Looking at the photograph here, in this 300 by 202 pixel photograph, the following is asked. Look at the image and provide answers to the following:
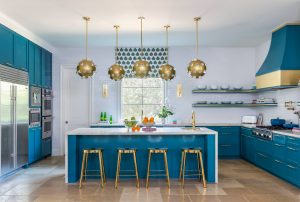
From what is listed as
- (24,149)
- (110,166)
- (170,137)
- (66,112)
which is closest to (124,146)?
(110,166)

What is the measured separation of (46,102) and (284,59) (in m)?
5.70

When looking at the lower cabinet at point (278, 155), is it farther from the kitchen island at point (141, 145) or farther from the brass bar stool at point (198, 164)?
the brass bar stool at point (198, 164)

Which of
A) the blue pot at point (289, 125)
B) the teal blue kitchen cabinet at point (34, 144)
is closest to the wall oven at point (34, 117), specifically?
the teal blue kitchen cabinet at point (34, 144)

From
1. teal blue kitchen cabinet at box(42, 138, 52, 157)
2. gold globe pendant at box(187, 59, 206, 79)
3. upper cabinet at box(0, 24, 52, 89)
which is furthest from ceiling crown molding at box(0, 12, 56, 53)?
gold globe pendant at box(187, 59, 206, 79)

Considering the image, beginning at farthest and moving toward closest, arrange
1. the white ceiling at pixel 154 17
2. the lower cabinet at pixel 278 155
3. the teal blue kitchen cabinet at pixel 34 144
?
the teal blue kitchen cabinet at pixel 34 144 → the lower cabinet at pixel 278 155 → the white ceiling at pixel 154 17

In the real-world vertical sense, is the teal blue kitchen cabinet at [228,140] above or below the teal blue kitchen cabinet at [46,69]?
below

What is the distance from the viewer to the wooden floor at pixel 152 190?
451 centimetres

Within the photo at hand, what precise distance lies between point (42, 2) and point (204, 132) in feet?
11.4

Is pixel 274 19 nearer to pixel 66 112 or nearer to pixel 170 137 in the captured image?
pixel 170 137

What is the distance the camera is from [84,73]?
5.58m

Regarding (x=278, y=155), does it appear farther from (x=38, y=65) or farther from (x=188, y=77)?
(x=38, y=65)

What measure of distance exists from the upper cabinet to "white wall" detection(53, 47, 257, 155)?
1.68 ft

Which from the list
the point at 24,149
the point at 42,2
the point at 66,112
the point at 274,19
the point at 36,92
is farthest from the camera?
the point at 66,112

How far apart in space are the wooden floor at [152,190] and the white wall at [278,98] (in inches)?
58.5
